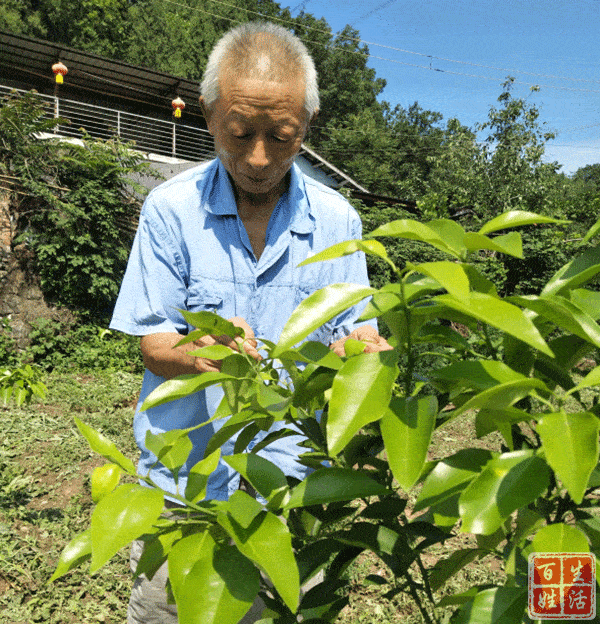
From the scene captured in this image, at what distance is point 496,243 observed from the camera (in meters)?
0.53

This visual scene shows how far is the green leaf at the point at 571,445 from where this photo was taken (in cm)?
37

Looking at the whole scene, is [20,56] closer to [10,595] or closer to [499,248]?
[10,595]

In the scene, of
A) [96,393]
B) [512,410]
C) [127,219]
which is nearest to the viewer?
[512,410]

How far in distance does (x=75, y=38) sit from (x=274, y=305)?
30.1 metres

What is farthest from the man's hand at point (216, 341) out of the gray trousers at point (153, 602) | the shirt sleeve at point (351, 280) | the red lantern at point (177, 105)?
the red lantern at point (177, 105)

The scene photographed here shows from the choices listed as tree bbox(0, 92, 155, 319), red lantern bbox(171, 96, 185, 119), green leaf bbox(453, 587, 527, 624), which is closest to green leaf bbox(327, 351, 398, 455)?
green leaf bbox(453, 587, 527, 624)

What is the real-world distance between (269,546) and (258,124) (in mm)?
1031

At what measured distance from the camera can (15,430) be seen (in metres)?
4.61

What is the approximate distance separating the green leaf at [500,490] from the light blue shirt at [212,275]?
3.25ft

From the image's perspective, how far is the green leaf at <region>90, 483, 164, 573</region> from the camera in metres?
0.42

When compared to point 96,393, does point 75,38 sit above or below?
above

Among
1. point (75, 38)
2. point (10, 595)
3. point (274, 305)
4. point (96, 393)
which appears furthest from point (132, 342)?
point (75, 38)

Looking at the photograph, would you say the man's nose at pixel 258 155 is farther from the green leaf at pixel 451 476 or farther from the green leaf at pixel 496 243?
the green leaf at pixel 451 476

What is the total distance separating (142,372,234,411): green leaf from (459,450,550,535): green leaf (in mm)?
252
